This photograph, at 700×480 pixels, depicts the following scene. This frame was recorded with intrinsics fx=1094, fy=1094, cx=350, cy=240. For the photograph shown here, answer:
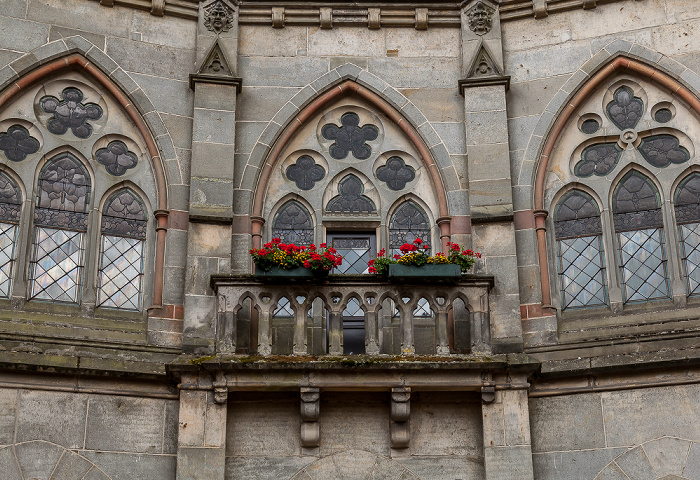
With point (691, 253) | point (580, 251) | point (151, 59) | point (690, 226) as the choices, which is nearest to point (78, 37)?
point (151, 59)

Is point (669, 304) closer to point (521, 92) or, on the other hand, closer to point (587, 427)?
point (587, 427)

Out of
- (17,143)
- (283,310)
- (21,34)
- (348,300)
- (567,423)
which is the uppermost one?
(21,34)

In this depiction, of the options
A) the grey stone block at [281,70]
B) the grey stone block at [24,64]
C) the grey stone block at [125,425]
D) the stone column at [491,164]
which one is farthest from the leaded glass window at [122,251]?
the stone column at [491,164]

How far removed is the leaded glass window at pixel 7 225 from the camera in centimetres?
1458

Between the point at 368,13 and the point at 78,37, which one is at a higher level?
the point at 368,13

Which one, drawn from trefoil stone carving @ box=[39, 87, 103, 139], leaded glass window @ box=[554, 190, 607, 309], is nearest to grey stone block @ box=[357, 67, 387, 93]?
leaded glass window @ box=[554, 190, 607, 309]

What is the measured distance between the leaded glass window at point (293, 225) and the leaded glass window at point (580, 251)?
11.7 feet

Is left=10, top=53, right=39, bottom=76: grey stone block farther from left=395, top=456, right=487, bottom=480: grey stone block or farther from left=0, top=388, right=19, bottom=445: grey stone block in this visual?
left=395, top=456, right=487, bottom=480: grey stone block

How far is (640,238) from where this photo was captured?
15.3 metres

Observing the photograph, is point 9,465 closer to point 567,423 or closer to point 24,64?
point 24,64

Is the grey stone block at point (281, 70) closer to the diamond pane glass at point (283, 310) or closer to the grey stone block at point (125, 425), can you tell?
the diamond pane glass at point (283, 310)

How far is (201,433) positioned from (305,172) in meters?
4.51

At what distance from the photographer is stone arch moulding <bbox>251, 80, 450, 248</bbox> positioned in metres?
15.7

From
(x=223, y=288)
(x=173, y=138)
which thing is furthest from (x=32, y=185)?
(x=223, y=288)
